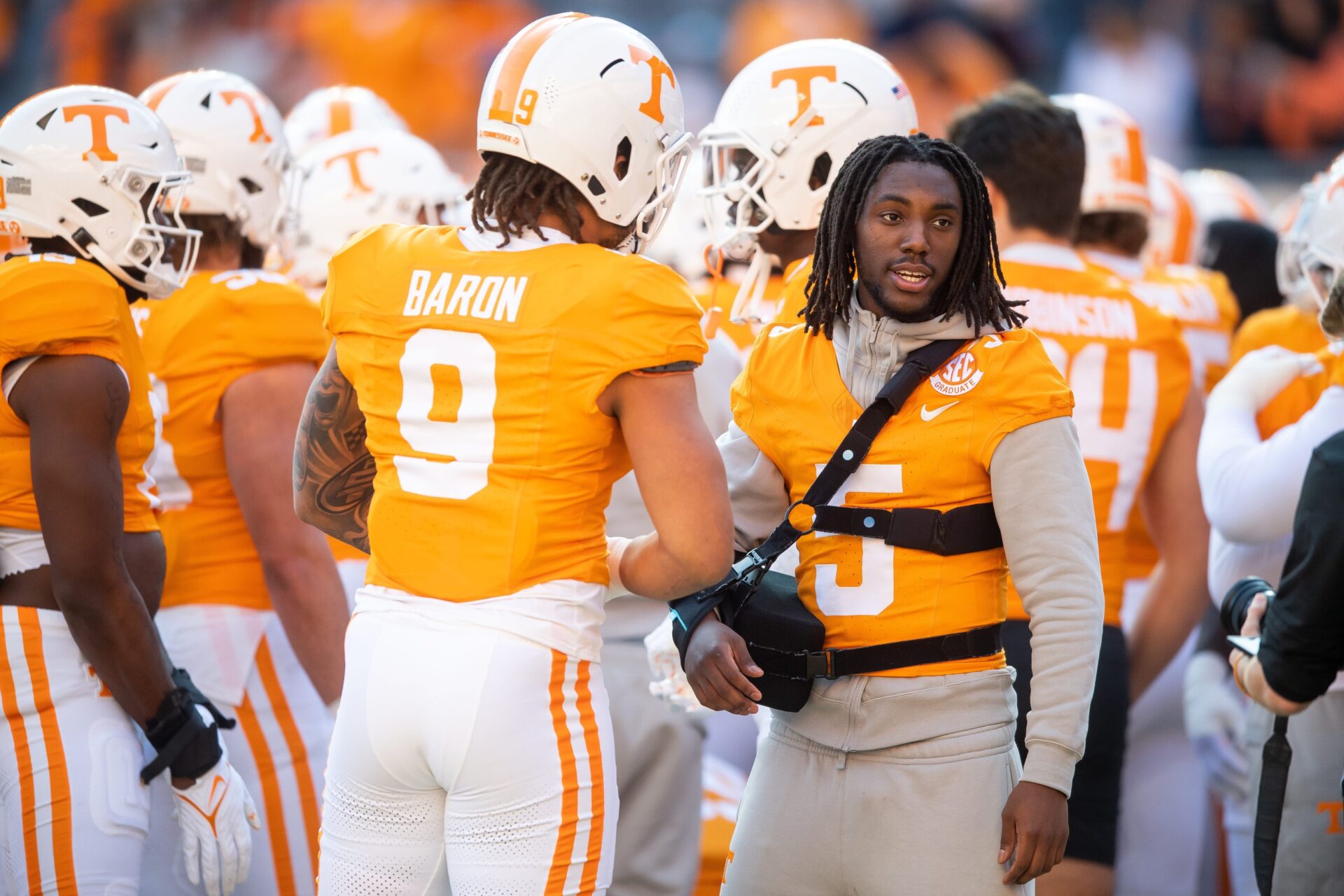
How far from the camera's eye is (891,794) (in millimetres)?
2289

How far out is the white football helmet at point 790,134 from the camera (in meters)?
3.25

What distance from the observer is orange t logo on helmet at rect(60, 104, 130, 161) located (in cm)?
287

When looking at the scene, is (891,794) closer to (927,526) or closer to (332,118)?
(927,526)

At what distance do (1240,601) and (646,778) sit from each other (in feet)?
4.64

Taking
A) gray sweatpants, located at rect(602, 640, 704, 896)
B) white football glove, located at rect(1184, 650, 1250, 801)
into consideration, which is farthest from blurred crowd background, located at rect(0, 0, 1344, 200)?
gray sweatpants, located at rect(602, 640, 704, 896)

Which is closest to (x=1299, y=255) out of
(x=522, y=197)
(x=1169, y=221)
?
(x=522, y=197)

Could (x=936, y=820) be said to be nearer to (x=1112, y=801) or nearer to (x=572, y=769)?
(x=572, y=769)

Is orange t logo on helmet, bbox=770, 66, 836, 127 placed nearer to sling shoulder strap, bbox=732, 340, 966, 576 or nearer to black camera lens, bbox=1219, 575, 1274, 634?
sling shoulder strap, bbox=732, 340, 966, 576

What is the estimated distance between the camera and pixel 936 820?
2258mm

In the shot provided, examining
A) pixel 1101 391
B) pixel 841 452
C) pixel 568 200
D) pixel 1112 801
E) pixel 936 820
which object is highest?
pixel 568 200

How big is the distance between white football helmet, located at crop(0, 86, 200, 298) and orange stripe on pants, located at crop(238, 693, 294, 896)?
40.0 inches

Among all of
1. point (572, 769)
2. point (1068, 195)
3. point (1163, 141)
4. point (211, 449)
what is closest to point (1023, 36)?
point (1163, 141)

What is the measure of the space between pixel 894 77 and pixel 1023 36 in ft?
32.4

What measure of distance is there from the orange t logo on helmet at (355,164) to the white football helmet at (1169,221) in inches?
124
